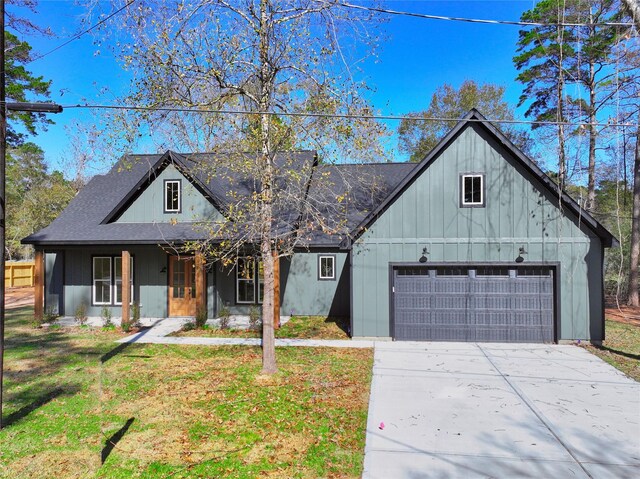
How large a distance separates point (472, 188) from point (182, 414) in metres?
8.25

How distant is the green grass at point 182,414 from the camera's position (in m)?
4.27

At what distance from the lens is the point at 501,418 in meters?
5.43

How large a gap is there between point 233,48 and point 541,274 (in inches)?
353

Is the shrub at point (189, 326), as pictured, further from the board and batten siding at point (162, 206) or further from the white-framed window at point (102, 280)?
the white-framed window at point (102, 280)

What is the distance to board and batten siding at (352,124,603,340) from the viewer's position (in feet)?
31.3

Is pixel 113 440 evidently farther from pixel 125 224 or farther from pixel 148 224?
pixel 125 224

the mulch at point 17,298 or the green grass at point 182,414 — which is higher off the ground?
the mulch at point 17,298

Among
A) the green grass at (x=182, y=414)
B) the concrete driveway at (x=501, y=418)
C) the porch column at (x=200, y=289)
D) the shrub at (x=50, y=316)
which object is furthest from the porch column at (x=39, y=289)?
the concrete driveway at (x=501, y=418)

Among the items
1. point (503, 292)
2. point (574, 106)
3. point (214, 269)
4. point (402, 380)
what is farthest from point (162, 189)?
point (574, 106)

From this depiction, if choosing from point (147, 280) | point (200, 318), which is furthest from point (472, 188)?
point (147, 280)

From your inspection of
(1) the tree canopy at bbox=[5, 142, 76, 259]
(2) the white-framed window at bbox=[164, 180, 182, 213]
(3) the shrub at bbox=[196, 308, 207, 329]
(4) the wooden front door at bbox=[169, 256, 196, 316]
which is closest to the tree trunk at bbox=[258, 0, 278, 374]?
(3) the shrub at bbox=[196, 308, 207, 329]

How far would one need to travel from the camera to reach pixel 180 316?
43.2ft

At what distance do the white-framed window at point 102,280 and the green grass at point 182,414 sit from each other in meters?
4.36

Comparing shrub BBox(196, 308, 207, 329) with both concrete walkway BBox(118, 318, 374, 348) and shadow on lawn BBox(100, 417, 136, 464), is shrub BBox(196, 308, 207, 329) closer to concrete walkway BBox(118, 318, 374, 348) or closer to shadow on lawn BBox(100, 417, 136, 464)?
concrete walkway BBox(118, 318, 374, 348)
